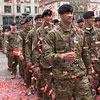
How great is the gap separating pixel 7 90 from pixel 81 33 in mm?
4935

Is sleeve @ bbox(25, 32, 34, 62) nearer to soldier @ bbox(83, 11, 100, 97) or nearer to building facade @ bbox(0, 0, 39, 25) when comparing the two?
soldier @ bbox(83, 11, 100, 97)

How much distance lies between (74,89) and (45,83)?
5.91ft

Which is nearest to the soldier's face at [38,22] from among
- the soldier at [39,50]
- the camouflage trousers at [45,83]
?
the soldier at [39,50]

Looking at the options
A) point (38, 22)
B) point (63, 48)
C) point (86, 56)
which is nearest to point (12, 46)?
point (38, 22)

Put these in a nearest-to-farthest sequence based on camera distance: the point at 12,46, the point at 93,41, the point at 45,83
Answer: the point at 45,83
the point at 93,41
the point at 12,46

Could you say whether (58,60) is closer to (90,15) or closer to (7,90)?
(90,15)

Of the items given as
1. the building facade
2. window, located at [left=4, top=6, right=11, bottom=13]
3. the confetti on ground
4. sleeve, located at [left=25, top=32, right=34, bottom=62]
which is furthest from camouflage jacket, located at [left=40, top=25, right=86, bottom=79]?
window, located at [left=4, top=6, right=11, bottom=13]

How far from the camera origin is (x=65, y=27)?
460cm

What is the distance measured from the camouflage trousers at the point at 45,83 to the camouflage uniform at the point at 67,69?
139 centimetres

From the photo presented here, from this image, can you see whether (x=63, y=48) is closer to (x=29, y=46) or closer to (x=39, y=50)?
(x=39, y=50)

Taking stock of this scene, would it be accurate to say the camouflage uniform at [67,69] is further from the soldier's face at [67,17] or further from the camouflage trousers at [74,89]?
the soldier's face at [67,17]

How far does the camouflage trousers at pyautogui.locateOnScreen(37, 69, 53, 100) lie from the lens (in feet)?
19.8

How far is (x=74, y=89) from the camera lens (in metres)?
4.60

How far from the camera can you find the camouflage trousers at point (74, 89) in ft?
14.8
